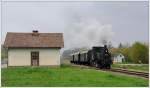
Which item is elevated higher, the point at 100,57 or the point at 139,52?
the point at 100,57

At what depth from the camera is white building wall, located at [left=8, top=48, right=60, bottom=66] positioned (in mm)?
30859

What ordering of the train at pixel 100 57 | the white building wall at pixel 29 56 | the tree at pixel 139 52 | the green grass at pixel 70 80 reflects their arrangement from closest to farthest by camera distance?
1. the green grass at pixel 70 80
2. the train at pixel 100 57
3. the white building wall at pixel 29 56
4. the tree at pixel 139 52

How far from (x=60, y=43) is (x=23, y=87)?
1976 cm

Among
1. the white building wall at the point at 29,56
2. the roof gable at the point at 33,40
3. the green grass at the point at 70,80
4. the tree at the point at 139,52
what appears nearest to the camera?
the green grass at the point at 70,80

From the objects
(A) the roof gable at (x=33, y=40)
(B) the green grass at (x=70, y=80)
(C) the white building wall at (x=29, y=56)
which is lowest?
(B) the green grass at (x=70, y=80)

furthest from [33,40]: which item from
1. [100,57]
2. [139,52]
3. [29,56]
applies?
[139,52]

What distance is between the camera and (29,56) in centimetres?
3133

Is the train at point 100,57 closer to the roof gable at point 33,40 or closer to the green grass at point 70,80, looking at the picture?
the roof gable at point 33,40

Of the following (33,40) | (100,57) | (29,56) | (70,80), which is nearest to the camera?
(70,80)

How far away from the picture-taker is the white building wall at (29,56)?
1215 inches

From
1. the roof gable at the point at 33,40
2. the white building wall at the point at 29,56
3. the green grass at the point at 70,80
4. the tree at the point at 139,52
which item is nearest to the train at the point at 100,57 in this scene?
the roof gable at the point at 33,40

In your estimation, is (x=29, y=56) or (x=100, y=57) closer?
(x=100, y=57)

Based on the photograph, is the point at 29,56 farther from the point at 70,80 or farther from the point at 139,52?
the point at 139,52

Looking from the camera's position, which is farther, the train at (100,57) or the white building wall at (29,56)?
the white building wall at (29,56)
